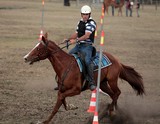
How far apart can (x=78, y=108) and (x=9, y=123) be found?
2.22 meters

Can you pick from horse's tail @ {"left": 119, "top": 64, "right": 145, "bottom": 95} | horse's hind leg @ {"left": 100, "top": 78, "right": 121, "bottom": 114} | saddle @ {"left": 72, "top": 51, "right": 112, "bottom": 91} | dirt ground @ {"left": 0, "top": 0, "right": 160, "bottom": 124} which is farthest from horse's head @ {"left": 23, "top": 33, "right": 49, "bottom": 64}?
horse's tail @ {"left": 119, "top": 64, "right": 145, "bottom": 95}

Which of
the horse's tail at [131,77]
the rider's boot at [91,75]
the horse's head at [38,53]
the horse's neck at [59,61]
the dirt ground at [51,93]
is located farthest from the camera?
the horse's tail at [131,77]

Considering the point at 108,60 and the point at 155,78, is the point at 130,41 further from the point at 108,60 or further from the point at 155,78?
the point at 108,60

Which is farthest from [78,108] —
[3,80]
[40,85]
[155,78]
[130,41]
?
[130,41]

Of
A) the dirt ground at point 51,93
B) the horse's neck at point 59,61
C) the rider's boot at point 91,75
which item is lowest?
the dirt ground at point 51,93

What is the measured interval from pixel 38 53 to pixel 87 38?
1.16 meters

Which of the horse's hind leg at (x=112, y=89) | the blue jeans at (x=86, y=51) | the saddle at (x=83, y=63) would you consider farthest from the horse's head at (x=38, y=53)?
the horse's hind leg at (x=112, y=89)

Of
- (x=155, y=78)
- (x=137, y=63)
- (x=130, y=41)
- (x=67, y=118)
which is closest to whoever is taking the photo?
(x=67, y=118)

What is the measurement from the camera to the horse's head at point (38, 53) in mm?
9758

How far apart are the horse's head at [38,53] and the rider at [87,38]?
0.80 m

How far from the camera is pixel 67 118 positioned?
414 inches

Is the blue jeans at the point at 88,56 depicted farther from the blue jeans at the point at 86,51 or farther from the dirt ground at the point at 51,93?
the dirt ground at the point at 51,93

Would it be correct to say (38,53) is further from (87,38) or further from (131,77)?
(131,77)

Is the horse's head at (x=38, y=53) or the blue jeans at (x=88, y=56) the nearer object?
the horse's head at (x=38, y=53)
